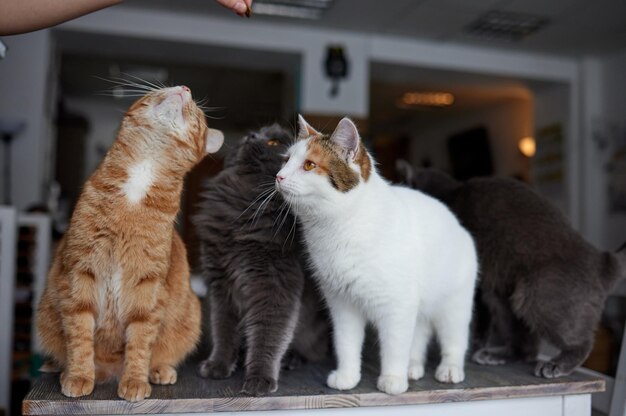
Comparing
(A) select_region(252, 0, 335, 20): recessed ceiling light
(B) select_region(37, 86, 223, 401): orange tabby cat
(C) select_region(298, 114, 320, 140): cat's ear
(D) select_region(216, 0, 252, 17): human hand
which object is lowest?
(B) select_region(37, 86, 223, 401): orange tabby cat

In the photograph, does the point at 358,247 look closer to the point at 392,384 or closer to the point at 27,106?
the point at 392,384

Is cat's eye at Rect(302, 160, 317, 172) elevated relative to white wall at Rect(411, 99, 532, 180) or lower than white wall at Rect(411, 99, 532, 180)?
lower

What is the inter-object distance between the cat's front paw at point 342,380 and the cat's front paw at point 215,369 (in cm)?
21

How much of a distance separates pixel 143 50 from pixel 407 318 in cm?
432

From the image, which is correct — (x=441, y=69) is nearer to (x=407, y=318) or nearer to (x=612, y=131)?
(x=612, y=131)

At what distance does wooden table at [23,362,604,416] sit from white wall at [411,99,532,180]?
227 inches

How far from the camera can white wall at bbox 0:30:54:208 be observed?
4.17 metres

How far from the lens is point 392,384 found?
3.41ft

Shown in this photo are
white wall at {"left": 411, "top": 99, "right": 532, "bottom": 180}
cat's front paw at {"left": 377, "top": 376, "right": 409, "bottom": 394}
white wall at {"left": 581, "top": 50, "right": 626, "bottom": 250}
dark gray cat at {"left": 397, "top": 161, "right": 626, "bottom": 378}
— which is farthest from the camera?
white wall at {"left": 411, "top": 99, "right": 532, "bottom": 180}

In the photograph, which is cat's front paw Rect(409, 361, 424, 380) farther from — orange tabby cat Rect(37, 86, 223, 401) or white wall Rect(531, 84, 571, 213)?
white wall Rect(531, 84, 571, 213)

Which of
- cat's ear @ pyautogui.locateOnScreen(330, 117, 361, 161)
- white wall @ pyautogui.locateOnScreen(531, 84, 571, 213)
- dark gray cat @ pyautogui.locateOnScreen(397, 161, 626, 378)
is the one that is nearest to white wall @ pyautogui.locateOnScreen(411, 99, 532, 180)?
white wall @ pyautogui.locateOnScreen(531, 84, 571, 213)

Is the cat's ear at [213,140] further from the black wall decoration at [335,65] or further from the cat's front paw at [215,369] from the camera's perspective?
the black wall decoration at [335,65]

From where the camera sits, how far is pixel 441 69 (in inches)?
205

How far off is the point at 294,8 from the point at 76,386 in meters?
3.94
